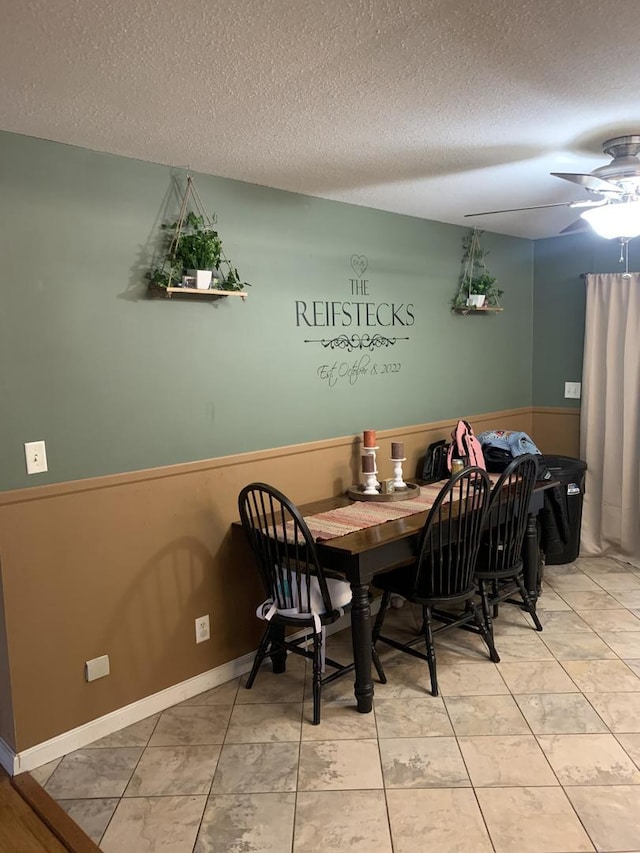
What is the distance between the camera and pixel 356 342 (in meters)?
3.55

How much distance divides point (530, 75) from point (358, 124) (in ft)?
1.96

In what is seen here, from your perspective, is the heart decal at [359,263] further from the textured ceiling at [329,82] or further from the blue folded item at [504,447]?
the blue folded item at [504,447]

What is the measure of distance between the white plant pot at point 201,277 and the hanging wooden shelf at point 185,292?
2 cm

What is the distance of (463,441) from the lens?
3.74 m

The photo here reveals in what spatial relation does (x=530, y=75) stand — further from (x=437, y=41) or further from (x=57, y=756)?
(x=57, y=756)

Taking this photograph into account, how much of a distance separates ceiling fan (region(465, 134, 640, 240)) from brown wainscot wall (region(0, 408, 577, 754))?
65.3 inches

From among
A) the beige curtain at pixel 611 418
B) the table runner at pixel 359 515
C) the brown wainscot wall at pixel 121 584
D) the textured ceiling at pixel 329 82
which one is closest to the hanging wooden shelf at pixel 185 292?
the textured ceiling at pixel 329 82

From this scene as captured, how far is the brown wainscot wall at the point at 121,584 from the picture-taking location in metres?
2.38

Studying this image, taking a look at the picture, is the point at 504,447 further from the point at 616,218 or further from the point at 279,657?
the point at 279,657

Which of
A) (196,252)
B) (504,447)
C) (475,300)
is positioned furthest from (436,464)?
(196,252)

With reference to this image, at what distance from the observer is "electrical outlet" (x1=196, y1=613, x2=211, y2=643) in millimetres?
2918

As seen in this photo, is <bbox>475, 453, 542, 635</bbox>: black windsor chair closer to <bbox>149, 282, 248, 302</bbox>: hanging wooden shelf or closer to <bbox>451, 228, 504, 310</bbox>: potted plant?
<bbox>451, 228, 504, 310</bbox>: potted plant

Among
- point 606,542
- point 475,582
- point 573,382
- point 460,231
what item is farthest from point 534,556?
point 460,231

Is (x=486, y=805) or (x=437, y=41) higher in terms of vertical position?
(x=437, y=41)
